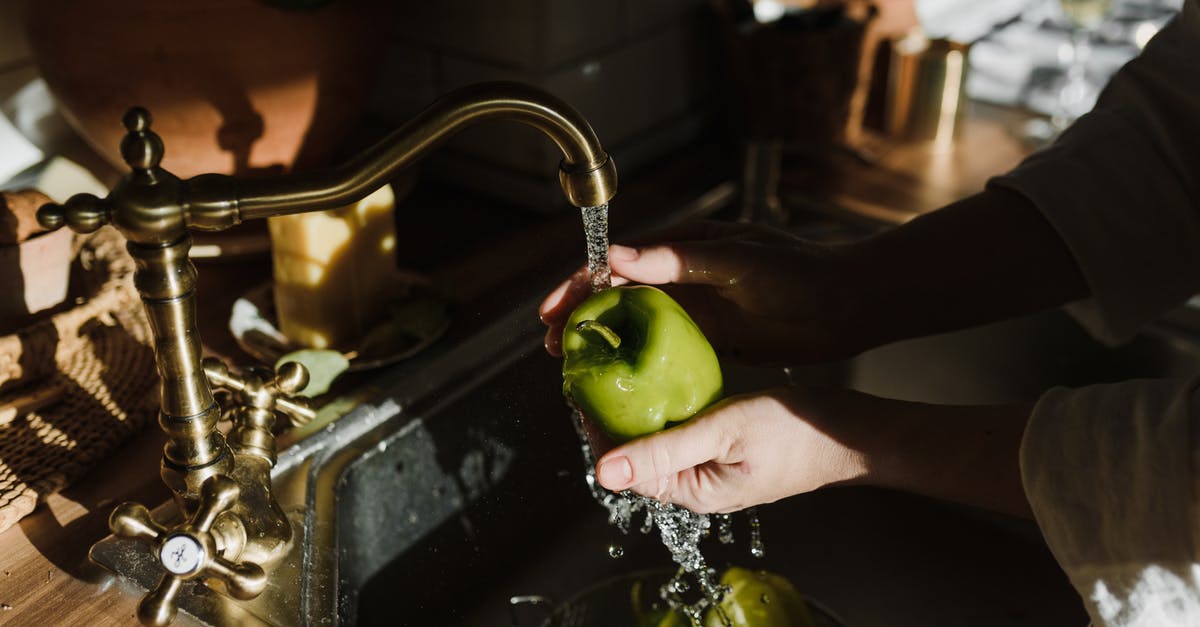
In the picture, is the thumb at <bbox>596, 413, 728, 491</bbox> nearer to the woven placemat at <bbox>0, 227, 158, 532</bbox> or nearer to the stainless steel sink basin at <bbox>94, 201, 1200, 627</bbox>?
the stainless steel sink basin at <bbox>94, 201, 1200, 627</bbox>

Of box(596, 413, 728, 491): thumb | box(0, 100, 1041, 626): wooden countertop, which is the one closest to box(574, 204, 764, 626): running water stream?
box(596, 413, 728, 491): thumb

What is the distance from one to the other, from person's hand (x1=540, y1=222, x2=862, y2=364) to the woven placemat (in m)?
0.31

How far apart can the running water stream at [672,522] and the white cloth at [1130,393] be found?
0.24m

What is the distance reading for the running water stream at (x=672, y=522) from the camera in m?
0.71

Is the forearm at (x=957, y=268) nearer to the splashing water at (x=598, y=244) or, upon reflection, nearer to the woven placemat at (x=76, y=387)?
the splashing water at (x=598, y=244)

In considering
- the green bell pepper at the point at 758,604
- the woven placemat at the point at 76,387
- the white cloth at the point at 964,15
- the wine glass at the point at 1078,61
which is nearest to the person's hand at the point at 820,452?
the green bell pepper at the point at 758,604

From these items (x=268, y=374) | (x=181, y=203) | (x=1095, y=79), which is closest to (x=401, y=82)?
(x=268, y=374)

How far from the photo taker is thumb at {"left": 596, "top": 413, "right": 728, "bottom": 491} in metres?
0.65

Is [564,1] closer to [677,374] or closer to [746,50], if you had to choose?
→ [746,50]

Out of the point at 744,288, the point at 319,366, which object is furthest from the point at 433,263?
the point at 744,288

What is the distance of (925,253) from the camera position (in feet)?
2.85

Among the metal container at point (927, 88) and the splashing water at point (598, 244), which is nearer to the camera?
the splashing water at point (598, 244)

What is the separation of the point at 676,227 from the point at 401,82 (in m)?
0.46

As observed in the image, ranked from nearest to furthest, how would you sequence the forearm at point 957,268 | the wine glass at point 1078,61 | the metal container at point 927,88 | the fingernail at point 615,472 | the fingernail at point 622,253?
1. the fingernail at point 615,472
2. the fingernail at point 622,253
3. the forearm at point 957,268
4. the metal container at point 927,88
5. the wine glass at point 1078,61
